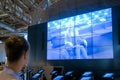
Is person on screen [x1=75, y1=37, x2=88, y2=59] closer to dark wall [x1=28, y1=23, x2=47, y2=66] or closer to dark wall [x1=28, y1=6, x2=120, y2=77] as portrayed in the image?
dark wall [x1=28, y1=6, x2=120, y2=77]

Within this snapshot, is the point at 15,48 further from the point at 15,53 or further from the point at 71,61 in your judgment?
the point at 71,61

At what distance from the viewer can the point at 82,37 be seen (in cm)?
790

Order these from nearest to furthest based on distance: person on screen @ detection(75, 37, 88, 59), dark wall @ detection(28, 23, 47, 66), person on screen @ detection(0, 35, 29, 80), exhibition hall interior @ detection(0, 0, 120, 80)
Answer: person on screen @ detection(0, 35, 29, 80) → exhibition hall interior @ detection(0, 0, 120, 80) → person on screen @ detection(75, 37, 88, 59) → dark wall @ detection(28, 23, 47, 66)

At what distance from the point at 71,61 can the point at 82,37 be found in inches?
43.0

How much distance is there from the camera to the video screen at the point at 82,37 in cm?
716

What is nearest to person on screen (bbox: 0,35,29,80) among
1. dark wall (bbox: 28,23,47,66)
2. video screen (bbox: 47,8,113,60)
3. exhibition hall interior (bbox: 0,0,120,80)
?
exhibition hall interior (bbox: 0,0,120,80)

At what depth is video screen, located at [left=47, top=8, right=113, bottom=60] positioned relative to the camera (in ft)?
23.5

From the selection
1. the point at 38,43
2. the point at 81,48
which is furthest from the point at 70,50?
the point at 38,43

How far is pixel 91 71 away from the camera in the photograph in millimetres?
7539

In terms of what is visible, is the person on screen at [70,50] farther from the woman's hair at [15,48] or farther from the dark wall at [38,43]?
the woman's hair at [15,48]

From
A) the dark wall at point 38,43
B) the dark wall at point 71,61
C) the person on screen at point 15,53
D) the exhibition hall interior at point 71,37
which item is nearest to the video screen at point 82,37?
the exhibition hall interior at point 71,37

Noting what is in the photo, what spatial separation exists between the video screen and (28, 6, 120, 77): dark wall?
0.16 m

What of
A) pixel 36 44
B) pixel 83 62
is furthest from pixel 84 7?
pixel 36 44

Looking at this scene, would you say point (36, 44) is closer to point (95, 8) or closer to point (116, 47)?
point (95, 8)
